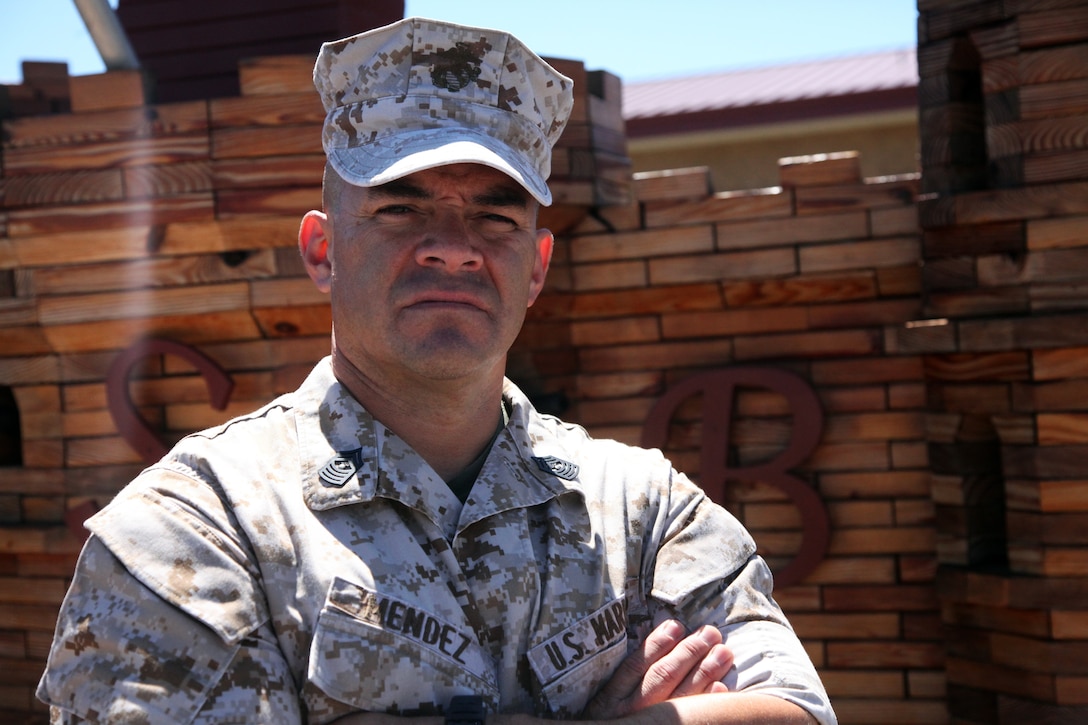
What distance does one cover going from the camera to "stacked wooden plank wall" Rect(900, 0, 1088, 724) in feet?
13.0

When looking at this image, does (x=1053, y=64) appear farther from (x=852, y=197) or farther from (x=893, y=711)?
(x=893, y=711)

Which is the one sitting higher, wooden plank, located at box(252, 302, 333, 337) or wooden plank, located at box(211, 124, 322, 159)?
wooden plank, located at box(211, 124, 322, 159)

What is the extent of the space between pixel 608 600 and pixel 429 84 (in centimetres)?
102

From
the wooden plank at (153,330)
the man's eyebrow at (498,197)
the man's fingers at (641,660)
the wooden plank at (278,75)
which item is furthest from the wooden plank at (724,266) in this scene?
the man's fingers at (641,660)

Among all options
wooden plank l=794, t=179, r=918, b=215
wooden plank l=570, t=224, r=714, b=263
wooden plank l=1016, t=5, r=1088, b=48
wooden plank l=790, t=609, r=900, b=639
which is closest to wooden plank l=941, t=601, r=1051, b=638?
wooden plank l=790, t=609, r=900, b=639

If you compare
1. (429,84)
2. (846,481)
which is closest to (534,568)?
(429,84)

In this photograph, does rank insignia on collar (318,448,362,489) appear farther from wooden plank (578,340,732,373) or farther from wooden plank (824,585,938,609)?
wooden plank (824,585,938,609)

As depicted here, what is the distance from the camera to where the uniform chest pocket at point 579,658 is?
1969 millimetres

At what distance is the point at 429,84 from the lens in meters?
2.17

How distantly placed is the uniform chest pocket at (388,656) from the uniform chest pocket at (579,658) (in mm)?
116

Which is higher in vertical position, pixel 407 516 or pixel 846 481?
pixel 407 516

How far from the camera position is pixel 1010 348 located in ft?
13.3

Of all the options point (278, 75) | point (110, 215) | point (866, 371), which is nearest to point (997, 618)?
point (866, 371)

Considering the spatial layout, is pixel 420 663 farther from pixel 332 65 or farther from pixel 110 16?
pixel 110 16
